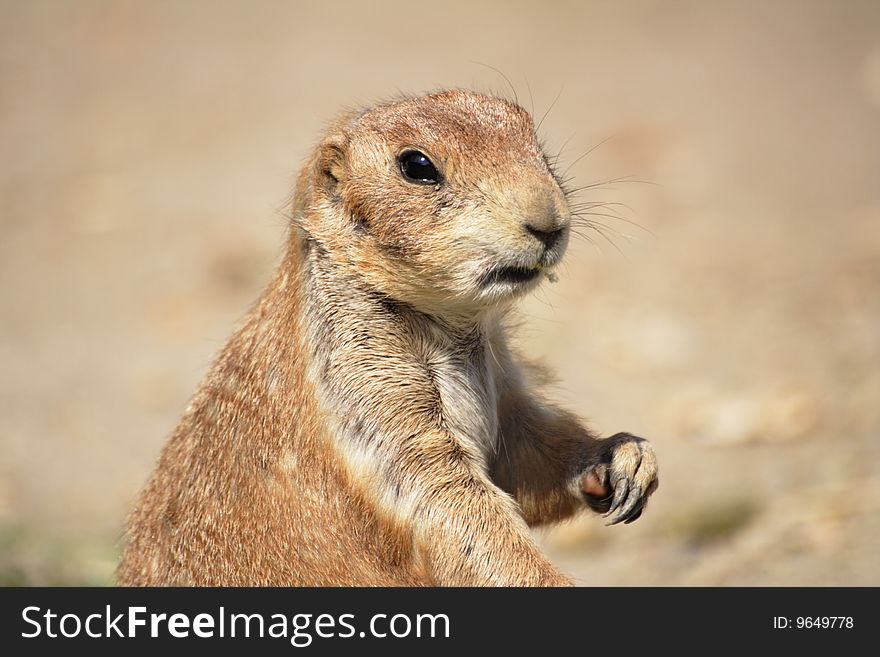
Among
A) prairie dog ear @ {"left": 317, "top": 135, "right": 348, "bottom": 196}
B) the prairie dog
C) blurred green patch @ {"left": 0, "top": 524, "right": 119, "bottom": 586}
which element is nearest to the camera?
the prairie dog

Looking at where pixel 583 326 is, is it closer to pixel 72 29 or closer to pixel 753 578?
pixel 753 578

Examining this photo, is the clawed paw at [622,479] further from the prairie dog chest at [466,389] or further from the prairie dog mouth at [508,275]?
the prairie dog mouth at [508,275]

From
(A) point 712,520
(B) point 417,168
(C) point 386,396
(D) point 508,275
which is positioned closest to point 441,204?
(B) point 417,168

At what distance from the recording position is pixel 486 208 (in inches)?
167

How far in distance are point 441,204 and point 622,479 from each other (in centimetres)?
132

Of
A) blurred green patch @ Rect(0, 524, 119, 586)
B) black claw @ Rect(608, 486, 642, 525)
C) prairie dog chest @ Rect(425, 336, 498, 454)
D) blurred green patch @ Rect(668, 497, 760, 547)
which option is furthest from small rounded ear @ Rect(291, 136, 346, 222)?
blurred green patch @ Rect(668, 497, 760, 547)

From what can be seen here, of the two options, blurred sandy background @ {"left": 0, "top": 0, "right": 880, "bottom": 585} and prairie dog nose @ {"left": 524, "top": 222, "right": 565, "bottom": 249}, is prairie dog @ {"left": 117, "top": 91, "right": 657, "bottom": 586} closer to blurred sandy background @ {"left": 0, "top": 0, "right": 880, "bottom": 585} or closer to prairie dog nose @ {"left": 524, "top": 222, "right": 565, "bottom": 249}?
prairie dog nose @ {"left": 524, "top": 222, "right": 565, "bottom": 249}

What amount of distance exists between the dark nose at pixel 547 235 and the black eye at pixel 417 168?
0.44m

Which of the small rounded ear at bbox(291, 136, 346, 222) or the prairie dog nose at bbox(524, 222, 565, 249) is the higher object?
the small rounded ear at bbox(291, 136, 346, 222)

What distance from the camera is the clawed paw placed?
4691 mm

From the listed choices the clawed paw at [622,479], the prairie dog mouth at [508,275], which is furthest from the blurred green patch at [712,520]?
the prairie dog mouth at [508,275]

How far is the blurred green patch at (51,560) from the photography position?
265 inches

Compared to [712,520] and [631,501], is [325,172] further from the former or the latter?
[712,520]

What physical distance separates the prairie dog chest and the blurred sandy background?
227 cm
